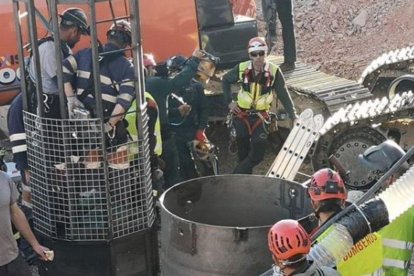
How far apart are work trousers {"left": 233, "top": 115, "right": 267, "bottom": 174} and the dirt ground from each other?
669cm

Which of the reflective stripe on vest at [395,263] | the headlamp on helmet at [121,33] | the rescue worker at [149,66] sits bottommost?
the reflective stripe on vest at [395,263]

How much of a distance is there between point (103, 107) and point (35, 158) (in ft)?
2.31

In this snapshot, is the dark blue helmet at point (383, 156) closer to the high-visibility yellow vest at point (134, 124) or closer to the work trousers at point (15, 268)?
the high-visibility yellow vest at point (134, 124)

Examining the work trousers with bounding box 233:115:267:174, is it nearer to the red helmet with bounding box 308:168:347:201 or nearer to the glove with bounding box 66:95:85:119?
the glove with bounding box 66:95:85:119

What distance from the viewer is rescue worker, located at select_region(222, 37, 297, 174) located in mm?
8359

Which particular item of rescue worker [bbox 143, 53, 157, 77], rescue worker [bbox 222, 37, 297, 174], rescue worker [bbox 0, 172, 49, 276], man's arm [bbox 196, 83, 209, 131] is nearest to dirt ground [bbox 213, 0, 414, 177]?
rescue worker [bbox 222, 37, 297, 174]

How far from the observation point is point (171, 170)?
26.5 ft

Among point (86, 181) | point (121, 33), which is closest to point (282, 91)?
point (121, 33)

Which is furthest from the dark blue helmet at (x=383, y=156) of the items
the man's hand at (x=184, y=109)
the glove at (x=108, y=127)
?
the man's hand at (x=184, y=109)

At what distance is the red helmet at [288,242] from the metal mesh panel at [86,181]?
232 cm

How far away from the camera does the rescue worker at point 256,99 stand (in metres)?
8.36

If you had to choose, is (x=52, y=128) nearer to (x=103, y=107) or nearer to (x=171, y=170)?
(x=103, y=107)

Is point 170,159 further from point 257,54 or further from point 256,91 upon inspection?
point 257,54

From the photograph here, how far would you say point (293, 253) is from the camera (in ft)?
13.3
